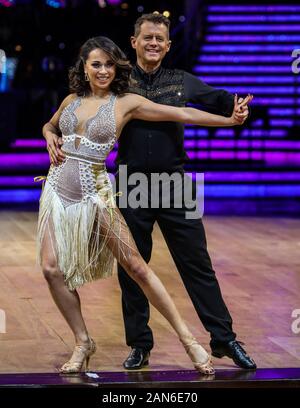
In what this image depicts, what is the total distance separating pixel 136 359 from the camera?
4.53m

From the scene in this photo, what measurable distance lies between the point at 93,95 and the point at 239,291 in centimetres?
243

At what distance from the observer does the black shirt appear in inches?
177

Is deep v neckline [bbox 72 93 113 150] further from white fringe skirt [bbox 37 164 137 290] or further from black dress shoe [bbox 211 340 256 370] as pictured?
black dress shoe [bbox 211 340 256 370]

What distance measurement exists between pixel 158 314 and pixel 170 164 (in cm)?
141

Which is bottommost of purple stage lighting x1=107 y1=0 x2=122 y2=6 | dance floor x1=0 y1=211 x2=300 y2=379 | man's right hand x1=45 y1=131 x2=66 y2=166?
dance floor x1=0 y1=211 x2=300 y2=379

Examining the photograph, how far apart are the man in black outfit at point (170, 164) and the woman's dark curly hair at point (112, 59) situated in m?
0.19

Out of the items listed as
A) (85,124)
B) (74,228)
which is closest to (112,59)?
(85,124)

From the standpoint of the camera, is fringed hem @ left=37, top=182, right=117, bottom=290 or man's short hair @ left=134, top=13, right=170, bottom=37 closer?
fringed hem @ left=37, top=182, right=117, bottom=290

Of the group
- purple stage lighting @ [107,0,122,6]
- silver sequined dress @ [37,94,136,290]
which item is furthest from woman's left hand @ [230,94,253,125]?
purple stage lighting @ [107,0,122,6]

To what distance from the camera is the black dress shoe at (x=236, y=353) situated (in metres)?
4.40

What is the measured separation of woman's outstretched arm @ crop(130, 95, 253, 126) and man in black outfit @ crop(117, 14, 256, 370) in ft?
0.39

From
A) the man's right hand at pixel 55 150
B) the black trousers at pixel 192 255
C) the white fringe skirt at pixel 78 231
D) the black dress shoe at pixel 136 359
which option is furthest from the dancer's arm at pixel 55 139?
the black dress shoe at pixel 136 359

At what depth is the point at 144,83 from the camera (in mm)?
4523

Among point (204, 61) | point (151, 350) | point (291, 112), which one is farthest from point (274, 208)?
point (151, 350)
